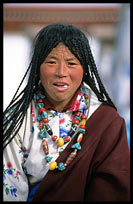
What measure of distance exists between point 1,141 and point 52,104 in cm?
35

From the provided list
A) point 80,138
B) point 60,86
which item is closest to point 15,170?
point 80,138

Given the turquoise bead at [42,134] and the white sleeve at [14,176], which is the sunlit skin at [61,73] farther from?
the white sleeve at [14,176]

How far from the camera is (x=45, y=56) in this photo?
1.28m

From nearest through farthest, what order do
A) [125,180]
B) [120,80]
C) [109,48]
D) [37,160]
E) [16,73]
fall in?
[125,180] < [37,160] < [120,80] < [16,73] < [109,48]

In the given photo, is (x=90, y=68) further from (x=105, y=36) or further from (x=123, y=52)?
(x=105, y=36)

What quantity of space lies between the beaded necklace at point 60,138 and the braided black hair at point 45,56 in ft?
0.22

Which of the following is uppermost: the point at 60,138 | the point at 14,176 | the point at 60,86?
the point at 60,86

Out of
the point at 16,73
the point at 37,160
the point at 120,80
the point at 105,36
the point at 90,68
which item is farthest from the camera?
the point at 105,36

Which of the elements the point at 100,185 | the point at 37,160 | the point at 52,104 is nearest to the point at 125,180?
the point at 100,185

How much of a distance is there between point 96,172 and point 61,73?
20.8 inches

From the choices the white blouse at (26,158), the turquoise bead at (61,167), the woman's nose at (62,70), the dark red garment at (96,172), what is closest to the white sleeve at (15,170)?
the white blouse at (26,158)

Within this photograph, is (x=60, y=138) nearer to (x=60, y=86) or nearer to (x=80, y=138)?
(x=80, y=138)

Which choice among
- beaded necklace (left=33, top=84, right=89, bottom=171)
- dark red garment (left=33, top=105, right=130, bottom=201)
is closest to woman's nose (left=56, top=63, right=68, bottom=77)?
beaded necklace (left=33, top=84, right=89, bottom=171)

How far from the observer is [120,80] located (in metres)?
4.57
